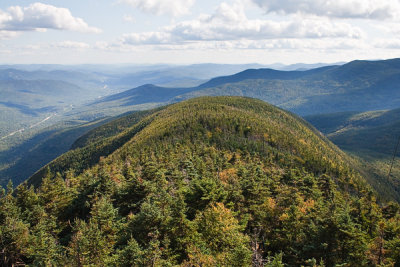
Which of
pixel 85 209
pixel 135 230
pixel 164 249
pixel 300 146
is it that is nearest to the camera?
pixel 164 249

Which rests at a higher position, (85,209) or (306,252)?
(306,252)

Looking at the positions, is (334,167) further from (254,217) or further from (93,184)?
(93,184)

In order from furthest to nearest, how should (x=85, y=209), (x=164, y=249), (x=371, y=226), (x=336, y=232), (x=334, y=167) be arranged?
1. (x=334, y=167)
2. (x=85, y=209)
3. (x=371, y=226)
4. (x=336, y=232)
5. (x=164, y=249)

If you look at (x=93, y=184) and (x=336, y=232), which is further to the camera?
(x=93, y=184)

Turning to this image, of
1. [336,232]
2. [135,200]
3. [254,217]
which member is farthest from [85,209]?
[336,232]

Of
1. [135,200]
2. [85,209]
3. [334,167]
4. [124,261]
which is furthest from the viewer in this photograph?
[334,167]

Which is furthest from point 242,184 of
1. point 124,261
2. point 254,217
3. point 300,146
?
point 300,146

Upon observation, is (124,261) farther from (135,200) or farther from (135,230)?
(135,200)

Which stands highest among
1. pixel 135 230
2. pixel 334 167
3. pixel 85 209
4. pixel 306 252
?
pixel 135 230

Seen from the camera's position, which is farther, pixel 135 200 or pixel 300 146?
pixel 300 146
